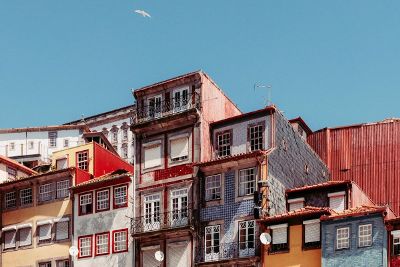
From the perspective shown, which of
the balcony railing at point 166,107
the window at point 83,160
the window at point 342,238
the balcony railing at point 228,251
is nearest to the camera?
the window at point 342,238

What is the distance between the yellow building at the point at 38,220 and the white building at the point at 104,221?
4.36ft

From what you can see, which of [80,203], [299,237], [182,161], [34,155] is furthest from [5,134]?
[299,237]

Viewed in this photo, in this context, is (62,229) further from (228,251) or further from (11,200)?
(228,251)

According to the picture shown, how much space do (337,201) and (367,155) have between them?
17.9 m

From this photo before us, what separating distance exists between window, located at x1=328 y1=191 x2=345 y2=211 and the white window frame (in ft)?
29.7

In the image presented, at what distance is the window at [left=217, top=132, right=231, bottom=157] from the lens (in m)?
76.8

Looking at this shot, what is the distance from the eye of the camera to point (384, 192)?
86.7 m

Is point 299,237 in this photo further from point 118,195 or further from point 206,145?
point 118,195

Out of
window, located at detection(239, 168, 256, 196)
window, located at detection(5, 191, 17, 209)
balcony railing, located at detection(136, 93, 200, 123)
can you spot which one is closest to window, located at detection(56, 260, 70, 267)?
window, located at detection(5, 191, 17, 209)

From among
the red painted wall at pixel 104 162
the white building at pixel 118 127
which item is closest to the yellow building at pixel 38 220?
the red painted wall at pixel 104 162

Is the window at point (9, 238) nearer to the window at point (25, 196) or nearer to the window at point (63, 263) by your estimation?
the window at point (25, 196)

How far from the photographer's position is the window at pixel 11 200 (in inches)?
3452

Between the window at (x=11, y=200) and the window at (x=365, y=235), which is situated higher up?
the window at (x=11, y=200)

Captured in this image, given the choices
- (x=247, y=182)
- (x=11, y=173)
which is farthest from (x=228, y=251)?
(x=11, y=173)
